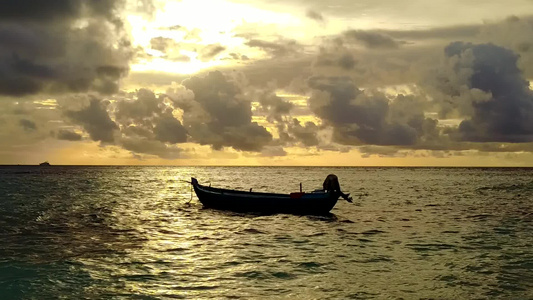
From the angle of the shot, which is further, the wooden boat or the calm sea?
the wooden boat

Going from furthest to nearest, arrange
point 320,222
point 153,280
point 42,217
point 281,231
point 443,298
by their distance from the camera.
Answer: point 42,217
point 320,222
point 281,231
point 153,280
point 443,298

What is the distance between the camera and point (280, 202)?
38.7 meters

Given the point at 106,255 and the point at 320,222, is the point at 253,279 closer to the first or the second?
the point at 106,255

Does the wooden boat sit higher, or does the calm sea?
the wooden boat

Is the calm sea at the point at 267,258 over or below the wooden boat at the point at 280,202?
below

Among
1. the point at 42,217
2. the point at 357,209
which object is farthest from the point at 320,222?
the point at 42,217

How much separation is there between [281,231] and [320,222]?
19.3 feet

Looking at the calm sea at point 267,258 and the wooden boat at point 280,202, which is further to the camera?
the wooden boat at point 280,202

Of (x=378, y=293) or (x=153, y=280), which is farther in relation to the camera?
(x=153, y=280)

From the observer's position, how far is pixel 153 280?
17.2 metres

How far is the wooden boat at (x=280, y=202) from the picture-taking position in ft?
124

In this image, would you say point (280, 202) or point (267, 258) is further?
point (280, 202)

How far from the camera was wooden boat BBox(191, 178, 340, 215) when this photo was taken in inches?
1492

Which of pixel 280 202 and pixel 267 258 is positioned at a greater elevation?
pixel 280 202
